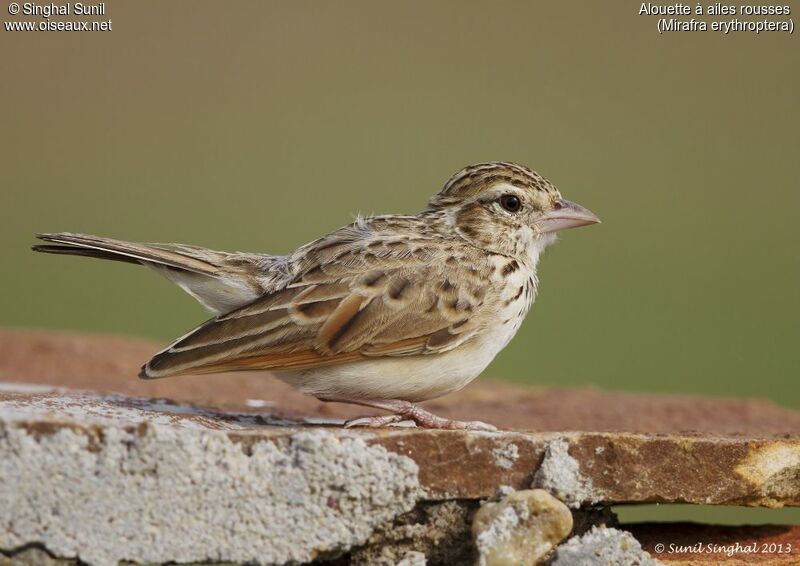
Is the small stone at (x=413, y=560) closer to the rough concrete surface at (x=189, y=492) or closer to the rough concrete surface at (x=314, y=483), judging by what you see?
the rough concrete surface at (x=314, y=483)

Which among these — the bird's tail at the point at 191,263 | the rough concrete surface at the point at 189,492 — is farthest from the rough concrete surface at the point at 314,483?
the bird's tail at the point at 191,263

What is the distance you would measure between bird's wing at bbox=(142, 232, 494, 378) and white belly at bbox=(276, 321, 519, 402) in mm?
71

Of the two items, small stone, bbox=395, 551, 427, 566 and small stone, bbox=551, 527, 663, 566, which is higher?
small stone, bbox=395, 551, 427, 566

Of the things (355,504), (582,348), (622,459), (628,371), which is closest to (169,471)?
(355,504)

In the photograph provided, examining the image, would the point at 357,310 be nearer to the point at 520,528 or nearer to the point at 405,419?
the point at 405,419

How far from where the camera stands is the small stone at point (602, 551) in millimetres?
5125

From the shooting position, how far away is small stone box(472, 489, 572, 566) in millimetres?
5043

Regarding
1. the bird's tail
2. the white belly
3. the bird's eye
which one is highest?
the bird's eye

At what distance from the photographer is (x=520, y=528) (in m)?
5.09

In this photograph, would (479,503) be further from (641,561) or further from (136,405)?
(136,405)

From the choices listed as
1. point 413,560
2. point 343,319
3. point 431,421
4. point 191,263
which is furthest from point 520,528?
point 191,263

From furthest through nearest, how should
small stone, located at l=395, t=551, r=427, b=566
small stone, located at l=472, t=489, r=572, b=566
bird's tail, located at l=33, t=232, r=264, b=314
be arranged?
1. bird's tail, located at l=33, t=232, r=264, b=314
2. small stone, located at l=395, t=551, r=427, b=566
3. small stone, located at l=472, t=489, r=572, b=566

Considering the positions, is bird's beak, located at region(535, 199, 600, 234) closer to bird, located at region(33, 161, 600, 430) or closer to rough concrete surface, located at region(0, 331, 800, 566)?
bird, located at region(33, 161, 600, 430)

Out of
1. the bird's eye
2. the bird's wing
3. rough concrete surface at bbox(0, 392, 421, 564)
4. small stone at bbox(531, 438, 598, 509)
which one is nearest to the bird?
the bird's wing
